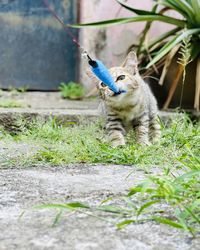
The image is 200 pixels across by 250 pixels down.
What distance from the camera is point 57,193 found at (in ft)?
7.21

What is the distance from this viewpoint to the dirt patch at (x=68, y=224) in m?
1.67

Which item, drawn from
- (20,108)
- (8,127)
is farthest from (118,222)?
(20,108)

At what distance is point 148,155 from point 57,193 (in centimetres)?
91

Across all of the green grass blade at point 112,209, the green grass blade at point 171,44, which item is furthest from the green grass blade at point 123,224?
the green grass blade at point 171,44

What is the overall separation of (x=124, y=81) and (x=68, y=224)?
1.76 metres

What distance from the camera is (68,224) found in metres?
1.81

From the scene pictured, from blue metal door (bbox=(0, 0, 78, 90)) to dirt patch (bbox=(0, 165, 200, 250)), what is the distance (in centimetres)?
363

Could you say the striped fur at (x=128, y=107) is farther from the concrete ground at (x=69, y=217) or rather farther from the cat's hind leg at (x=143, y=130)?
the concrete ground at (x=69, y=217)

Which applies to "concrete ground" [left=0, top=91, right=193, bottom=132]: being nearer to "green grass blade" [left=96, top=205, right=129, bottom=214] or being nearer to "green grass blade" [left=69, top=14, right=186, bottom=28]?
"green grass blade" [left=69, top=14, right=186, bottom=28]

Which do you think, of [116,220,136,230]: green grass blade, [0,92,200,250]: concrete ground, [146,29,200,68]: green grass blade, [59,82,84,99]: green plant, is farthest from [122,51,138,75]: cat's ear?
[59,82,84,99]: green plant

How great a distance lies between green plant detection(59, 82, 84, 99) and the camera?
18.4ft

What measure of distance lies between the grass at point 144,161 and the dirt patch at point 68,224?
5 cm

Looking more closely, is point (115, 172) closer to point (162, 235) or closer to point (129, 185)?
point (129, 185)

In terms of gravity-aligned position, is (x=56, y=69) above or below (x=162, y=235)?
below
